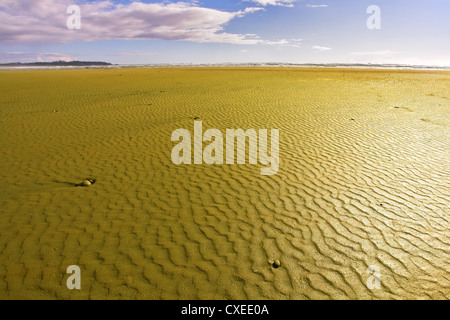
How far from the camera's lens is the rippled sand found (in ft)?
11.6

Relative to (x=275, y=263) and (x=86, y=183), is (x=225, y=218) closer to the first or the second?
(x=275, y=263)

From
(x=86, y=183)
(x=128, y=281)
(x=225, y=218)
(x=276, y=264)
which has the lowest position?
(x=128, y=281)

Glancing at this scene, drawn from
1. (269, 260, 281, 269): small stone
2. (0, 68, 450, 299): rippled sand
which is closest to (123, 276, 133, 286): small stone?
(0, 68, 450, 299): rippled sand

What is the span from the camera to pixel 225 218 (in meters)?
4.92

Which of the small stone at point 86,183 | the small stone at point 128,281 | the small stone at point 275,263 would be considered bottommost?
the small stone at point 128,281

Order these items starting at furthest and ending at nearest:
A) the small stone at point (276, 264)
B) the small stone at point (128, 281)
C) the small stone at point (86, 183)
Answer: the small stone at point (86, 183) → the small stone at point (276, 264) → the small stone at point (128, 281)

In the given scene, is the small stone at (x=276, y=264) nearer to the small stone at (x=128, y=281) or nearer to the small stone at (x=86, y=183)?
the small stone at (x=128, y=281)

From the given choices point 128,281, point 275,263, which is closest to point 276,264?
point 275,263

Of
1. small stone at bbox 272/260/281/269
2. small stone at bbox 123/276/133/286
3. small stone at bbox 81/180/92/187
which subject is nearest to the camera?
small stone at bbox 123/276/133/286

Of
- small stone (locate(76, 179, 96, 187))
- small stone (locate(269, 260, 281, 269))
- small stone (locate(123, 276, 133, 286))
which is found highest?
small stone (locate(76, 179, 96, 187))

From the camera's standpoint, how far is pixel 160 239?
14.3 ft

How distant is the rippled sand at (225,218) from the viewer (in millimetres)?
3523

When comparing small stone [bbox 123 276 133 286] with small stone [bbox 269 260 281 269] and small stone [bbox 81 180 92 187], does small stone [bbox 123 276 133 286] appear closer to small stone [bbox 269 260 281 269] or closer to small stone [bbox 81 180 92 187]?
small stone [bbox 269 260 281 269]

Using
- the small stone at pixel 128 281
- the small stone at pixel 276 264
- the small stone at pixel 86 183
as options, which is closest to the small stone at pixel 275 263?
the small stone at pixel 276 264
